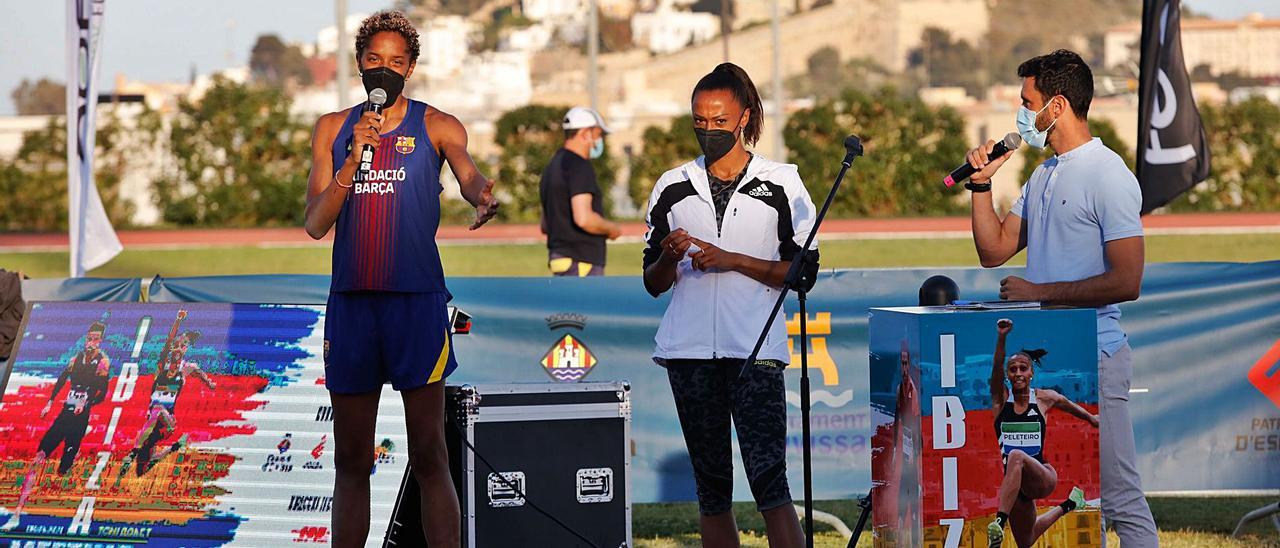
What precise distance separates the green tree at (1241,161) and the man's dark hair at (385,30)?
125 feet

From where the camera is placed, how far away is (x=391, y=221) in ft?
16.2

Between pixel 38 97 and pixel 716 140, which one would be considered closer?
pixel 716 140

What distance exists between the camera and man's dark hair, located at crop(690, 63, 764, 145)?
17.3ft

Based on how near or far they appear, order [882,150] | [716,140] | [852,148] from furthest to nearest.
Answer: [882,150], [716,140], [852,148]

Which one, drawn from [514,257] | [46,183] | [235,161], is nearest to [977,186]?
[514,257]

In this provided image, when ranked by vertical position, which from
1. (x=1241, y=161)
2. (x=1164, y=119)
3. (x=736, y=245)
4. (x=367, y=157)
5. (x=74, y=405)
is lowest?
(x=74, y=405)

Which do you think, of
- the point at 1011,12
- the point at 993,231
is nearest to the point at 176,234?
the point at 993,231

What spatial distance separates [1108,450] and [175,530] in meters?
3.63

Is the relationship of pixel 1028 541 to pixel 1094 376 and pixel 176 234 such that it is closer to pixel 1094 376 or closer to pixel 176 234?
pixel 1094 376

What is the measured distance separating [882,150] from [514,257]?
720 inches

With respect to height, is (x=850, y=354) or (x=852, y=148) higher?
(x=852, y=148)

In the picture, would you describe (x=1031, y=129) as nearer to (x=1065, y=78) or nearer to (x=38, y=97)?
(x=1065, y=78)

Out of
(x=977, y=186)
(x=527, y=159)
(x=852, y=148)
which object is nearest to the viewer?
(x=852, y=148)

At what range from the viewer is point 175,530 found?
609 cm
